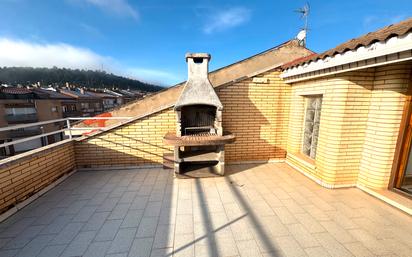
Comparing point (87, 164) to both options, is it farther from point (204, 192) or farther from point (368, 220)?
point (368, 220)

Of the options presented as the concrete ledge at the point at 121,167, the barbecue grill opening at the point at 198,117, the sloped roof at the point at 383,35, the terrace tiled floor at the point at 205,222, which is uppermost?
the sloped roof at the point at 383,35

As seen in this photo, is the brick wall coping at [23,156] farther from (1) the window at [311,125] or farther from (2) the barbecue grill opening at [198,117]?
(1) the window at [311,125]

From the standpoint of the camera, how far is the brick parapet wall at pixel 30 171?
116 inches

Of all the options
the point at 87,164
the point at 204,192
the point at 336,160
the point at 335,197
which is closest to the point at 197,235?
the point at 204,192

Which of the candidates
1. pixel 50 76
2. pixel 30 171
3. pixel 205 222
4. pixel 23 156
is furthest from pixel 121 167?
pixel 50 76

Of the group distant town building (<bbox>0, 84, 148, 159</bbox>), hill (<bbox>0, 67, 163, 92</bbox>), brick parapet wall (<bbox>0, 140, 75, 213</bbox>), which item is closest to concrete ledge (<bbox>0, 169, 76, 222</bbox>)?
brick parapet wall (<bbox>0, 140, 75, 213</bbox>)

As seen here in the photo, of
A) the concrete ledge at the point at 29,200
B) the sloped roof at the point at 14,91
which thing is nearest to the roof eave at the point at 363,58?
the concrete ledge at the point at 29,200

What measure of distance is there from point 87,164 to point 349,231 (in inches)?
225

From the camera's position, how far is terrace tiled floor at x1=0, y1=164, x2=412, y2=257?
2.28 m

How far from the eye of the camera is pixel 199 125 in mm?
4820

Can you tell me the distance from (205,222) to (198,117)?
2697 millimetres

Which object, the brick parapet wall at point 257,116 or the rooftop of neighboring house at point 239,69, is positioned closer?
the brick parapet wall at point 257,116

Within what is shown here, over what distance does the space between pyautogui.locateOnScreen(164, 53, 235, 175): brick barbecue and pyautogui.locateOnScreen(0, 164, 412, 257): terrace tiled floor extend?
66cm

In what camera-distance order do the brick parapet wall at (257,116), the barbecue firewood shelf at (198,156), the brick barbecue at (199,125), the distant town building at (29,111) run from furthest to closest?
1. the distant town building at (29,111)
2. the brick parapet wall at (257,116)
3. the barbecue firewood shelf at (198,156)
4. the brick barbecue at (199,125)
